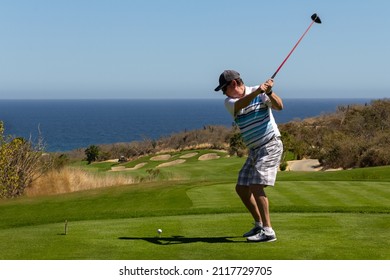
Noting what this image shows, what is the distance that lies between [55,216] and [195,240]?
4794 mm

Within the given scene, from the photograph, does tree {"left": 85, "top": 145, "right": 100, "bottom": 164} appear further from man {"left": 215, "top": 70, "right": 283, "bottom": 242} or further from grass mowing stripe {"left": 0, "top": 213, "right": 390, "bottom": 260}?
man {"left": 215, "top": 70, "right": 283, "bottom": 242}

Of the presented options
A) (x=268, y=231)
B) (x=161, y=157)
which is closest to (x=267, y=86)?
(x=268, y=231)

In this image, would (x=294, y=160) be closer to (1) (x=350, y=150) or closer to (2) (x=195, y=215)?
(1) (x=350, y=150)

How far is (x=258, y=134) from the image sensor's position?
279 inches

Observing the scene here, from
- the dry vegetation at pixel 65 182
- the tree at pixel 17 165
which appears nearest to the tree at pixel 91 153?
the tree at pixel 17 165

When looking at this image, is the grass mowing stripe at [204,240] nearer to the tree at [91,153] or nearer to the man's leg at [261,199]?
the man's leg at [261,199]

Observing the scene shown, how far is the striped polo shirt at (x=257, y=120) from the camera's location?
705cm

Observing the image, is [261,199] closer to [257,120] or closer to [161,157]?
[257,120]

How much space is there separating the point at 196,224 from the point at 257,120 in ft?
7.05

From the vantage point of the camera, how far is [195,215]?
1019 cm

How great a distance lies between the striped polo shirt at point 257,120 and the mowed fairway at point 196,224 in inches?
49.5

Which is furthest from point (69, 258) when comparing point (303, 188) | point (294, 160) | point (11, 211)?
point (294, 160)

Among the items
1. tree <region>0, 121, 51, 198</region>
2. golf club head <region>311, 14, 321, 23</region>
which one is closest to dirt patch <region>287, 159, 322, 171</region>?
tree <region>0, 121, 51, 198</region>
